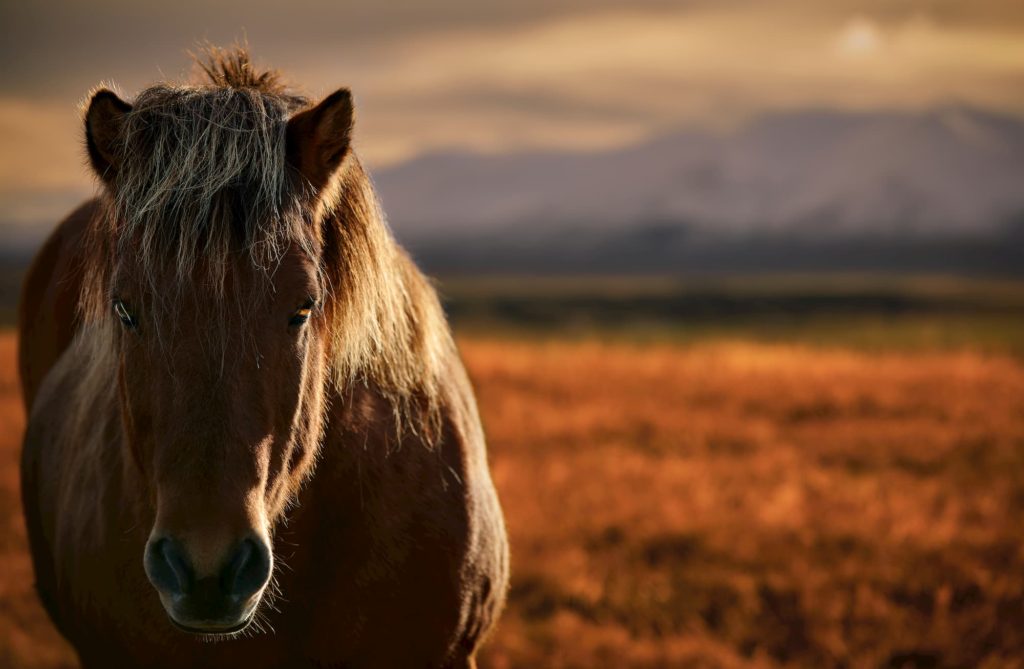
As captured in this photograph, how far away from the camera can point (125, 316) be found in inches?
85.3

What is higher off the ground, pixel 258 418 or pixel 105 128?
pixel 105 128

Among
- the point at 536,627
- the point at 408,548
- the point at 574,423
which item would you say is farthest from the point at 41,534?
the point at 574,423

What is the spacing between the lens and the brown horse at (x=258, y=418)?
2.06 m

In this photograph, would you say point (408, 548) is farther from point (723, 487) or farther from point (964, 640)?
point (723, 487)

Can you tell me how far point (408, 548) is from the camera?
2.67m

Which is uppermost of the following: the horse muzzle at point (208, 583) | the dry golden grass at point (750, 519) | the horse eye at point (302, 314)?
the horse eye at point (302, 314)

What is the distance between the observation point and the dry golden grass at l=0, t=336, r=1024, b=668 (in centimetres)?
565

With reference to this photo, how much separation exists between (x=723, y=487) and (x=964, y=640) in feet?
11.2

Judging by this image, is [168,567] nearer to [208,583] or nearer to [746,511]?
[208,583]

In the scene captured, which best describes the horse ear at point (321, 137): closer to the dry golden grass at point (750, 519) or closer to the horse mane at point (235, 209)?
the horse mane at point (235, 209)

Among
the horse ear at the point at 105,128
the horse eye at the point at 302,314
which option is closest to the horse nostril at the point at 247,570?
the horse eye at the point at 302,314

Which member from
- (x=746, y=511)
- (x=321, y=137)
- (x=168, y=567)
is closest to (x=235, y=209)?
(x=321, y=137)

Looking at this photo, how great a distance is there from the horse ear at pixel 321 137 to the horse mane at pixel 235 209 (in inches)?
1.5

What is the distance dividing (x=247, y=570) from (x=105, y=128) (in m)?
1.21
